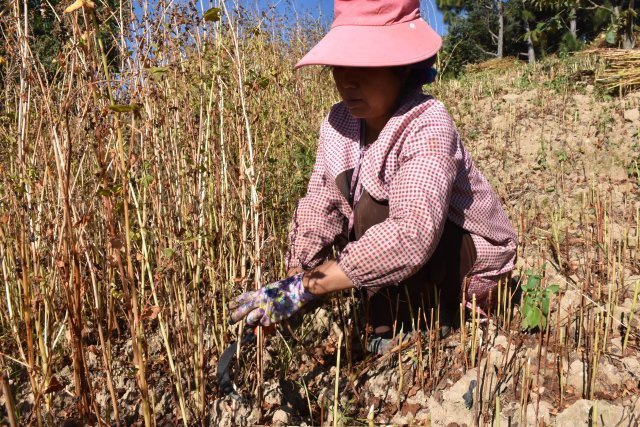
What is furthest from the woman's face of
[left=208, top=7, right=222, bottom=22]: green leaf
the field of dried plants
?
[left=208, top=7, right=222, bottom=22]: green leaf

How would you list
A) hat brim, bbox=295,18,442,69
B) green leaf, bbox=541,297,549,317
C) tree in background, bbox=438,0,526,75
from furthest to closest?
tree in background, bbox=438,0,526,75, green leaf, bbox=541,297,549,317, hat brim, bbox=295,18,442,69

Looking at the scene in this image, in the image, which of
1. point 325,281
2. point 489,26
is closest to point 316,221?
point 325,281

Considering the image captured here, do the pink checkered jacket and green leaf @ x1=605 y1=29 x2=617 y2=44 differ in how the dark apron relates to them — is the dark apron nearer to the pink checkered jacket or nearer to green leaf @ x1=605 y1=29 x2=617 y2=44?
the pink checkered jacket

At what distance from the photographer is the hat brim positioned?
58.5 inches

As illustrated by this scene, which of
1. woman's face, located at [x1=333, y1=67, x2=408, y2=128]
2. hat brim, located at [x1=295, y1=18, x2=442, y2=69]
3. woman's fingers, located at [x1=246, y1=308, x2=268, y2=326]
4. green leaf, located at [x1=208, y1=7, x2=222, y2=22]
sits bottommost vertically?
woman's fingers, located at [x1=246, y1=308, x2=268, y2=326]

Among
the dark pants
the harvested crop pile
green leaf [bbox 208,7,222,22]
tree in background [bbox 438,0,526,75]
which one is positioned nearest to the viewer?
green leaf [bbox 208,7,222,22]

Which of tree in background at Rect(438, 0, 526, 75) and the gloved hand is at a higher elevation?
the gloved hand

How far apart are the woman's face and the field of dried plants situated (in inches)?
11.9

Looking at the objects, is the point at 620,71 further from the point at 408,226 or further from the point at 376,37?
the point at 408,226

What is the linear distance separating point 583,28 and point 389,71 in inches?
1025

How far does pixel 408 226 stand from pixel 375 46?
1.68ft

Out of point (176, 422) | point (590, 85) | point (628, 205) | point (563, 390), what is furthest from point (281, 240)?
point (590, 85)

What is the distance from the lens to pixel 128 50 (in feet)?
5.01

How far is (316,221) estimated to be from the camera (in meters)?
1.95
